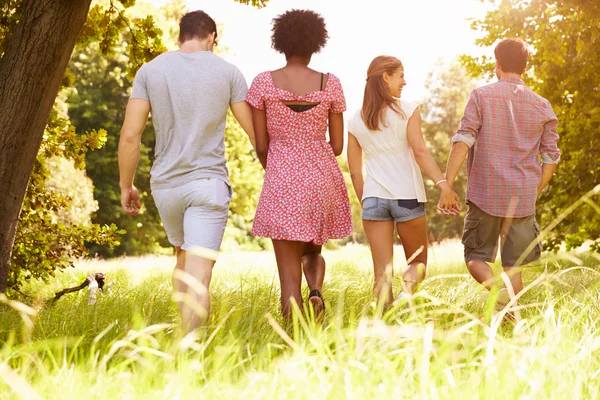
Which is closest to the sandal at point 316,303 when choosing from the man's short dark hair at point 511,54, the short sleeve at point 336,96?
the short sleeve at point 336,96

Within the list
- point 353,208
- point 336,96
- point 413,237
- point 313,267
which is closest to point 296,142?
point 336,96

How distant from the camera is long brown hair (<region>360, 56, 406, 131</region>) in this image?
203 inches

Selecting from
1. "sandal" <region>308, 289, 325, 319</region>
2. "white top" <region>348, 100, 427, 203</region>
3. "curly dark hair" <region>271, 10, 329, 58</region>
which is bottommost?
"sandal" <region>308, 289, 325, 319</region>

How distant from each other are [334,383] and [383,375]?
0.25m

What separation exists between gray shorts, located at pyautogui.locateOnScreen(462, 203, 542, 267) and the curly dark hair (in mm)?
1699

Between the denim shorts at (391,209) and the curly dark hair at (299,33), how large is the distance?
1.16 metres

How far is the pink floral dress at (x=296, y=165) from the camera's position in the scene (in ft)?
16.2

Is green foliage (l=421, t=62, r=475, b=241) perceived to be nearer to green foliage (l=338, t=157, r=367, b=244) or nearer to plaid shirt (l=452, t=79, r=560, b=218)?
green foliage (l=338, t=157, r=367, b=244)

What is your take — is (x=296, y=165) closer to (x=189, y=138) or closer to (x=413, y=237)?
(x=189, y=138)

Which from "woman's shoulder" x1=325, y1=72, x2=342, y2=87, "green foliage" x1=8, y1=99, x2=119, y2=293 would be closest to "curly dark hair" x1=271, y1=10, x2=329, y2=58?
"woman's shoulder" x1=325, y1=72, x2=342, y2=87

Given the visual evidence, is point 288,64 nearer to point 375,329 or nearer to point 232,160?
point 375,329

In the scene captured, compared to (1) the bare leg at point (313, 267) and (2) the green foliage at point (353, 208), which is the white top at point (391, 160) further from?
(2) the green foliage at point (353, 208)

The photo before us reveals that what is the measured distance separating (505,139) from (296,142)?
1.55 metres

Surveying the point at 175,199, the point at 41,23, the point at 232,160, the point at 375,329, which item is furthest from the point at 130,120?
the point at 232,160
